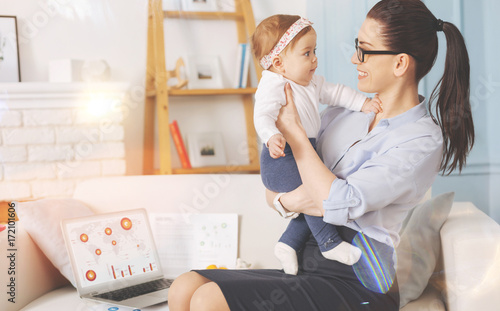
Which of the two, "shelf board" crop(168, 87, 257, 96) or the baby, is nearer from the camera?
the baby

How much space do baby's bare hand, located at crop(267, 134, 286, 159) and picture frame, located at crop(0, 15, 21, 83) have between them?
1.86 meters

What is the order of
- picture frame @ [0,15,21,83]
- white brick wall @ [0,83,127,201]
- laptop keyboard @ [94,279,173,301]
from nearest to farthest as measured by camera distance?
1. laptop keyboard @ [94,279,173,301]
2. white brick wall @ [0,83,127,201]
3. picture frame @ [0,15,21,83]

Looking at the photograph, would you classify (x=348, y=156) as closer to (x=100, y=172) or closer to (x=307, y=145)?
(x=307, y=145)

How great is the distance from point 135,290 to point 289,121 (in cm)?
63

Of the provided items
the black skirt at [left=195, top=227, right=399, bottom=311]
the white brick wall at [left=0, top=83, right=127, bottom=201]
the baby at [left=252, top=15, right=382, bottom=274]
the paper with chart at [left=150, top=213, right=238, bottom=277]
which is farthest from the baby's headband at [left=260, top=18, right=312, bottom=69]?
the white brick wall at [left=0, top=83, right=127, bottom=201]

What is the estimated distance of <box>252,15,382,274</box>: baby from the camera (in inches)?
37.1

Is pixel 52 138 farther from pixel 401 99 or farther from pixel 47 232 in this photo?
pixel 401 99

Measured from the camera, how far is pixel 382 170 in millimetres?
876

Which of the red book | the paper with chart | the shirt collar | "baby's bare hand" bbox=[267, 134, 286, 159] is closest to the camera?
"baby's bare hand" bbox=[267, 134, 286, 159]

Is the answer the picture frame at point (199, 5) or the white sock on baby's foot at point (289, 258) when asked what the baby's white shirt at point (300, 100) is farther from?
the picture frame at point (199, 5)

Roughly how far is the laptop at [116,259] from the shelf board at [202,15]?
1.36 metres

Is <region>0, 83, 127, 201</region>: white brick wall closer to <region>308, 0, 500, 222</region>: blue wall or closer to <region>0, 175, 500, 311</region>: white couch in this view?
<region>0, 175, 500, 311</region>: white couch

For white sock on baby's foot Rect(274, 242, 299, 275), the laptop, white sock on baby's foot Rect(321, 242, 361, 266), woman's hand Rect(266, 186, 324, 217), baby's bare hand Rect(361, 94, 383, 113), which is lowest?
the laptop

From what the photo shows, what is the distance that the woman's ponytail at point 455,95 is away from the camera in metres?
0.92
